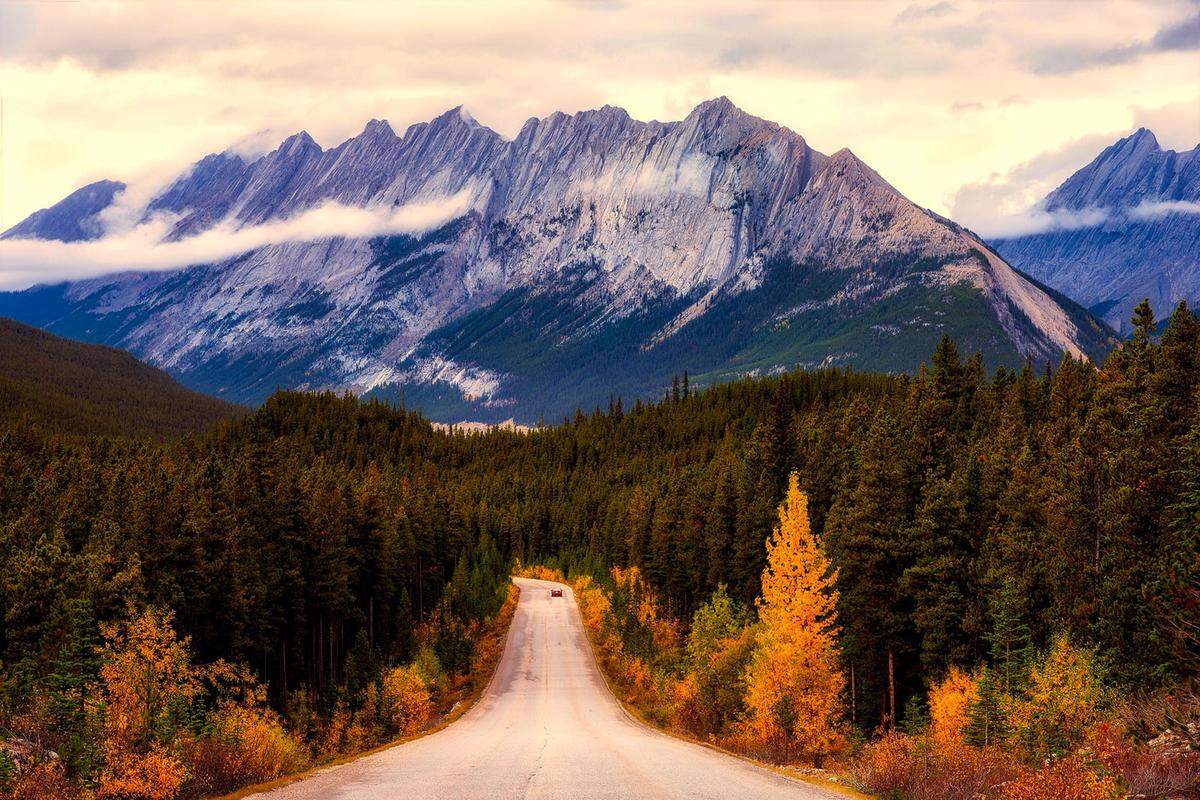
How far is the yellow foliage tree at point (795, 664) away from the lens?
4125cm

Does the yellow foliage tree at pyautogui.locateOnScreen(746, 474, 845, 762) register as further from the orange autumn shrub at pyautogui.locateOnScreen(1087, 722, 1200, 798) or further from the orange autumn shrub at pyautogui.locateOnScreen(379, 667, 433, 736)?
the orange autumn shrub at pyautogui.locateOnScreen(379, 667, 433, 736)

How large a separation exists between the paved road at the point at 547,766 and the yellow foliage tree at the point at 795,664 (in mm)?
4100

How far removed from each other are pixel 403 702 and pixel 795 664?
1038 inches

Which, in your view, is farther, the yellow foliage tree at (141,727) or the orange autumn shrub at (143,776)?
the yellow foliage tree at (141,727)

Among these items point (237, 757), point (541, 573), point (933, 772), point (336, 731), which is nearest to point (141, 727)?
point (237, 757)

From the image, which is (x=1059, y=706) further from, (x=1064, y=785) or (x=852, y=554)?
(x=852, y=554)

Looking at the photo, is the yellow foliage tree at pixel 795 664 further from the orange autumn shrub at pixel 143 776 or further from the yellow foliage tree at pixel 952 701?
the orange autumn shrub at pixel 143 776

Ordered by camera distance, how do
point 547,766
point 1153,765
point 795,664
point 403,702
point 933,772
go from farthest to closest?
point 403,702
point 795,664
point 547,766
point 933,772
point 1153,765

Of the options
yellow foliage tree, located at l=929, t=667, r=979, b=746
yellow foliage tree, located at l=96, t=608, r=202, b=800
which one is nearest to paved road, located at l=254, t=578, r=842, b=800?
yellow foliage tree, located at l=96, t=608, r=202, b=800

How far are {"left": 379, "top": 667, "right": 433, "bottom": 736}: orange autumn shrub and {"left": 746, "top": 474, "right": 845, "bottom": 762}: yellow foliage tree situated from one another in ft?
70.4

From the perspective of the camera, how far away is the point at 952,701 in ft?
138

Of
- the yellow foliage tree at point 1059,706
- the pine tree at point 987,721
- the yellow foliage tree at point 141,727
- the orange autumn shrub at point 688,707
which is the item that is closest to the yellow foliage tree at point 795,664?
the orange autumn shrub at point 688,707

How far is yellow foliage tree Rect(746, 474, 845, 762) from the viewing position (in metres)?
41.2

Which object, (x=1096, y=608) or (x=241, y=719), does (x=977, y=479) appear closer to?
(x=1096, y=608)
